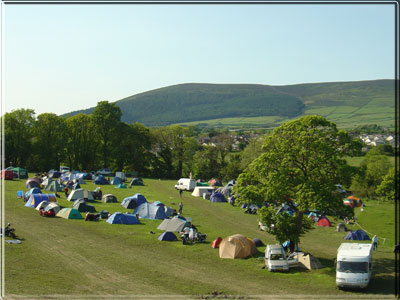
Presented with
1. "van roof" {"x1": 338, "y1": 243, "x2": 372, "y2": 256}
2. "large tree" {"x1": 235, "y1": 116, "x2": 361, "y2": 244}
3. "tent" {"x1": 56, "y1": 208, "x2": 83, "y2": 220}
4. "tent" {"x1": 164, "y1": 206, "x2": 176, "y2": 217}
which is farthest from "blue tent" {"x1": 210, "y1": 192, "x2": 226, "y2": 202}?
"van roof" {"x1": 338, "y1": 243, "x2": 372, "y2": 256}

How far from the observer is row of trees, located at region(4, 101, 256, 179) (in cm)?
7088

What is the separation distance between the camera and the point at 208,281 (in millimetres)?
19703

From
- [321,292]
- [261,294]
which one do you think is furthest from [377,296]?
[261,294]

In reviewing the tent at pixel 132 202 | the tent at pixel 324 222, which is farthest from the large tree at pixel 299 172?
the tent at pixel 132 202

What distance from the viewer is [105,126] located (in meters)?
74.4

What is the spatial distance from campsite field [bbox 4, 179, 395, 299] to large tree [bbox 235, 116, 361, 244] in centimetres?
267

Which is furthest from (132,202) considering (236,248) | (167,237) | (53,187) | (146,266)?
(146,266)

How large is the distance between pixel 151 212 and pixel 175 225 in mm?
5327

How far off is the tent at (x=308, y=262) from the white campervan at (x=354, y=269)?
7.94 ft

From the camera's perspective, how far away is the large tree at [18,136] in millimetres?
69562

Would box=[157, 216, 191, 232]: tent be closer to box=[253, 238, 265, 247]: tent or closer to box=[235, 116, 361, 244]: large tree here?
box=[253, 238, 265, 247]: tent

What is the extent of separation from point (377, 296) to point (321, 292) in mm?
2210

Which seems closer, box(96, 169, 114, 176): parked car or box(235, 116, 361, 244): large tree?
box(235, 116, 361, 244): large tree

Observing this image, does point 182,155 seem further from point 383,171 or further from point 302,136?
point 302,136
